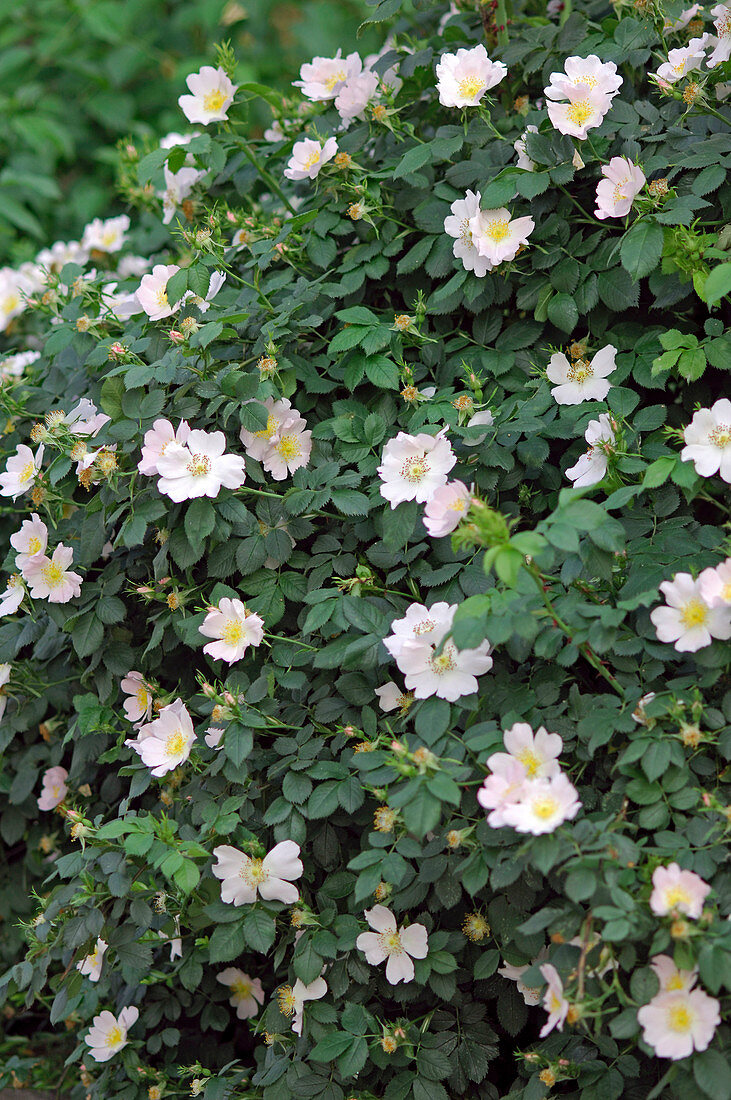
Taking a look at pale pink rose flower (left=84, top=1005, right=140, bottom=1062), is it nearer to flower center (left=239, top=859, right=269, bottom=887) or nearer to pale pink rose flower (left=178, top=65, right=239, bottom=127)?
flower center (left=239, top=859, right=269, bottom=887)

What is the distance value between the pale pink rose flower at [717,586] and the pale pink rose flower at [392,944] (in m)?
0.57

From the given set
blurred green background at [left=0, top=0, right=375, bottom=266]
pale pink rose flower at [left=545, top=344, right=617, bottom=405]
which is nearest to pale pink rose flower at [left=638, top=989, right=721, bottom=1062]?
pale pink rose flower at [left=545, top=344, right=617, bottom=405]

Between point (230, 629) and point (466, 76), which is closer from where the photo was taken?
point (230, 629)

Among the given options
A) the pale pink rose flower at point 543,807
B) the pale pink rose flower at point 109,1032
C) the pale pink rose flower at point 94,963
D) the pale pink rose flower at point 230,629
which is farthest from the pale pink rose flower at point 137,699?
the pale pink rose flower at point 543,807

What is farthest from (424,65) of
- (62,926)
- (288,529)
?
(62,926)

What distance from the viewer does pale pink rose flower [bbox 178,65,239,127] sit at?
69.7 inches

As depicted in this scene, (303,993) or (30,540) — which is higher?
(30,540)

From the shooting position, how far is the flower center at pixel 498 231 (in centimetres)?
156

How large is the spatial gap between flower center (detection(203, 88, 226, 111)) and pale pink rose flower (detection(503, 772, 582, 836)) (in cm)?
127

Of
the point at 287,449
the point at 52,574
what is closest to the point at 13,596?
the point at 52,574

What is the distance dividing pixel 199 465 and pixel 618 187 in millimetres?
736

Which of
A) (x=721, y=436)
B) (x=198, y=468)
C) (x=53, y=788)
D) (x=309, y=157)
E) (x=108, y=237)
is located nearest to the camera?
(x=721, y=436)

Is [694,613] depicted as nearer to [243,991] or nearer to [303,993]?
[303,993]

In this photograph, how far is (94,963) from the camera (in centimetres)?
162
